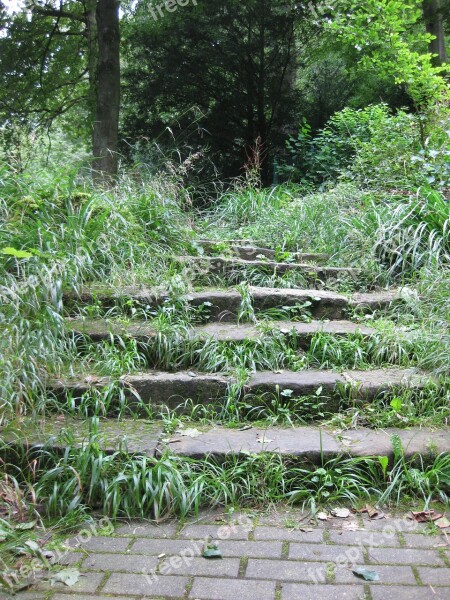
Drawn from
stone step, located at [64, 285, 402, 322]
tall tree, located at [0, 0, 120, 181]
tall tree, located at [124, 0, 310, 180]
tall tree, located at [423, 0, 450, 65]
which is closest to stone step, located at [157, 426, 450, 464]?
stone step, located at [64, 285, 402, 322]

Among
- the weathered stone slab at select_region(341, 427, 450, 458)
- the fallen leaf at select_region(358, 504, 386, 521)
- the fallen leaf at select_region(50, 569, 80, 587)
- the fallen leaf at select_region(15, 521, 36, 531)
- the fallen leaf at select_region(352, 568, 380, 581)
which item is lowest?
the fallen leaf at select_region(358, 504, 386, 521)

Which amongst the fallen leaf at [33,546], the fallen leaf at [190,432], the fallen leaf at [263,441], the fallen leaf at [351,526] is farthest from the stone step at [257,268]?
the fallen leaf at [33,546]

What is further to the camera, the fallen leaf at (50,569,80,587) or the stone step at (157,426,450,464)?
the stone step at (157,426,450,464)

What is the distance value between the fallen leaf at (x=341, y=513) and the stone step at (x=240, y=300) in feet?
5.85

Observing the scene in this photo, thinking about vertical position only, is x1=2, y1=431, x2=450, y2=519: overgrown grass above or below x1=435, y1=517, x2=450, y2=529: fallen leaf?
above

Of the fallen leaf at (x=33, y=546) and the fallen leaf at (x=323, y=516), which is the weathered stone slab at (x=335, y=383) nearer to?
the fallen leaf at (x=323, y=516)

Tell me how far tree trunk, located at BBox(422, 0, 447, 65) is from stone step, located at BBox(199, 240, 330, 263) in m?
4.85

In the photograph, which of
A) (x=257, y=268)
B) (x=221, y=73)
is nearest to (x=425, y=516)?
(x=257, y=268)

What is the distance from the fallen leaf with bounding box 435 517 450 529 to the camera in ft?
8.03

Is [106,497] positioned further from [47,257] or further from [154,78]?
[154,78]

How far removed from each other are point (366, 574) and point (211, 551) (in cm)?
57

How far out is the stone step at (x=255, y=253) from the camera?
5.09 m

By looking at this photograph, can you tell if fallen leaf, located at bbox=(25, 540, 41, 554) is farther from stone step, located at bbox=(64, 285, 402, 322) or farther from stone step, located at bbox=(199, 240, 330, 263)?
stone step, located at bbox=(199, 240, 330, 263)

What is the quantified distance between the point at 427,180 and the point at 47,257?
3504 millimetres
